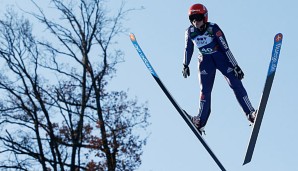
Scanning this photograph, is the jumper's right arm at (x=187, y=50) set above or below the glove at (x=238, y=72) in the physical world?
above

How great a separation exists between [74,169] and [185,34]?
14.3m

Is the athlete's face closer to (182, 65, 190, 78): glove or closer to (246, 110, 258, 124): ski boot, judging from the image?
(182, 65, 190, 78): glove

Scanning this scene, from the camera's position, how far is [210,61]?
10.4m

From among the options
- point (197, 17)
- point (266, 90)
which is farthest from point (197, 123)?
point (197, 17)

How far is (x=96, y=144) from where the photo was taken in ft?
80.3

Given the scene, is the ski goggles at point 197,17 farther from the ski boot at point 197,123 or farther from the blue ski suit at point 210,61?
the ski boot at point 197,123

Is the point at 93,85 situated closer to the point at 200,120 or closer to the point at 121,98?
the point at 121,98

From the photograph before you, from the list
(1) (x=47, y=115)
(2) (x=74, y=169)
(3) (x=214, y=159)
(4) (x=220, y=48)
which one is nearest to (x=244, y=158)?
(3) (x=214, y=159)

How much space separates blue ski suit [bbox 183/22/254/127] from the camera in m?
10.1

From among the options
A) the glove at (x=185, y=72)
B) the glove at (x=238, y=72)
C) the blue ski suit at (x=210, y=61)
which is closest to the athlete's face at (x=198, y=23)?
the blue ski suit at (x=210, y=61)

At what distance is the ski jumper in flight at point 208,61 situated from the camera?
10055 millimetres

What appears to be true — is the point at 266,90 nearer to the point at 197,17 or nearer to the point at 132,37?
the point at 197,17

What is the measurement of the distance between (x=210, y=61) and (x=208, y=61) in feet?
0.10

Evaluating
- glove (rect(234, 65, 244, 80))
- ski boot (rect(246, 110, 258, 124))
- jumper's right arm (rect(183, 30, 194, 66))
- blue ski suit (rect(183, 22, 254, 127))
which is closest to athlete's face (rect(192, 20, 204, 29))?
blue ski suit (rect(183, 22, 254, 127))
